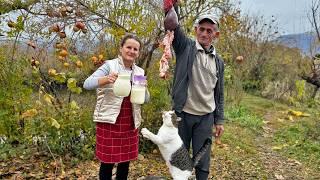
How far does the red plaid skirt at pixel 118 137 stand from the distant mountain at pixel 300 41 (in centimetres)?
920

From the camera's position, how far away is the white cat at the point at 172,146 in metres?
2.91

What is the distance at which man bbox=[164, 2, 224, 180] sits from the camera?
3.03 m

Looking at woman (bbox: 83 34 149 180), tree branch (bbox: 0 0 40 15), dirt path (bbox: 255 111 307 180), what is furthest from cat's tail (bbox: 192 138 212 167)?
tree branch (bbox: 0 0 40 15)

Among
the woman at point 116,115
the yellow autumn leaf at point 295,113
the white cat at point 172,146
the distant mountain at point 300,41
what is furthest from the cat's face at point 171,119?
the distant mountain at point 300,41

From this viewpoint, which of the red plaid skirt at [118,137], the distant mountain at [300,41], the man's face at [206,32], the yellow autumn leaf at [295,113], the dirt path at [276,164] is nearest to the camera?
the man's face at [206,32]

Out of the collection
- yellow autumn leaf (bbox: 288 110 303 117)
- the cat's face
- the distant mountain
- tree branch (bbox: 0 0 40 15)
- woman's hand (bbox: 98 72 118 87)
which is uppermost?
the distant mountain

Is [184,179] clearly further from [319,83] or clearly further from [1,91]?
[319,83]

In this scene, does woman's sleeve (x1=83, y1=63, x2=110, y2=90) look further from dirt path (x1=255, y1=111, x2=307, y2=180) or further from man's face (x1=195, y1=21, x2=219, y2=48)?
dirt path (x1=255, y1=111, x2=307, y2=180)

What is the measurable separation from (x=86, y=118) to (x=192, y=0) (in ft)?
7.45

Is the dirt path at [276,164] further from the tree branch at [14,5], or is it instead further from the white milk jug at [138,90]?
the tree branch at [14,5]

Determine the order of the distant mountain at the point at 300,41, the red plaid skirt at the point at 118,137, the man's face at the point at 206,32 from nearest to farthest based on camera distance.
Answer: the man's face at the point at 206,32 < the red plaid skirt at the point at 118,137 < the distant mountain at the point at 300,41

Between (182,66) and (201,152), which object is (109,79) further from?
(201,152)

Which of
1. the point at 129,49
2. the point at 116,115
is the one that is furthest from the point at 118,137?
the point at 129,49

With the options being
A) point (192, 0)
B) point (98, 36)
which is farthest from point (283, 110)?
point (98, 36)
